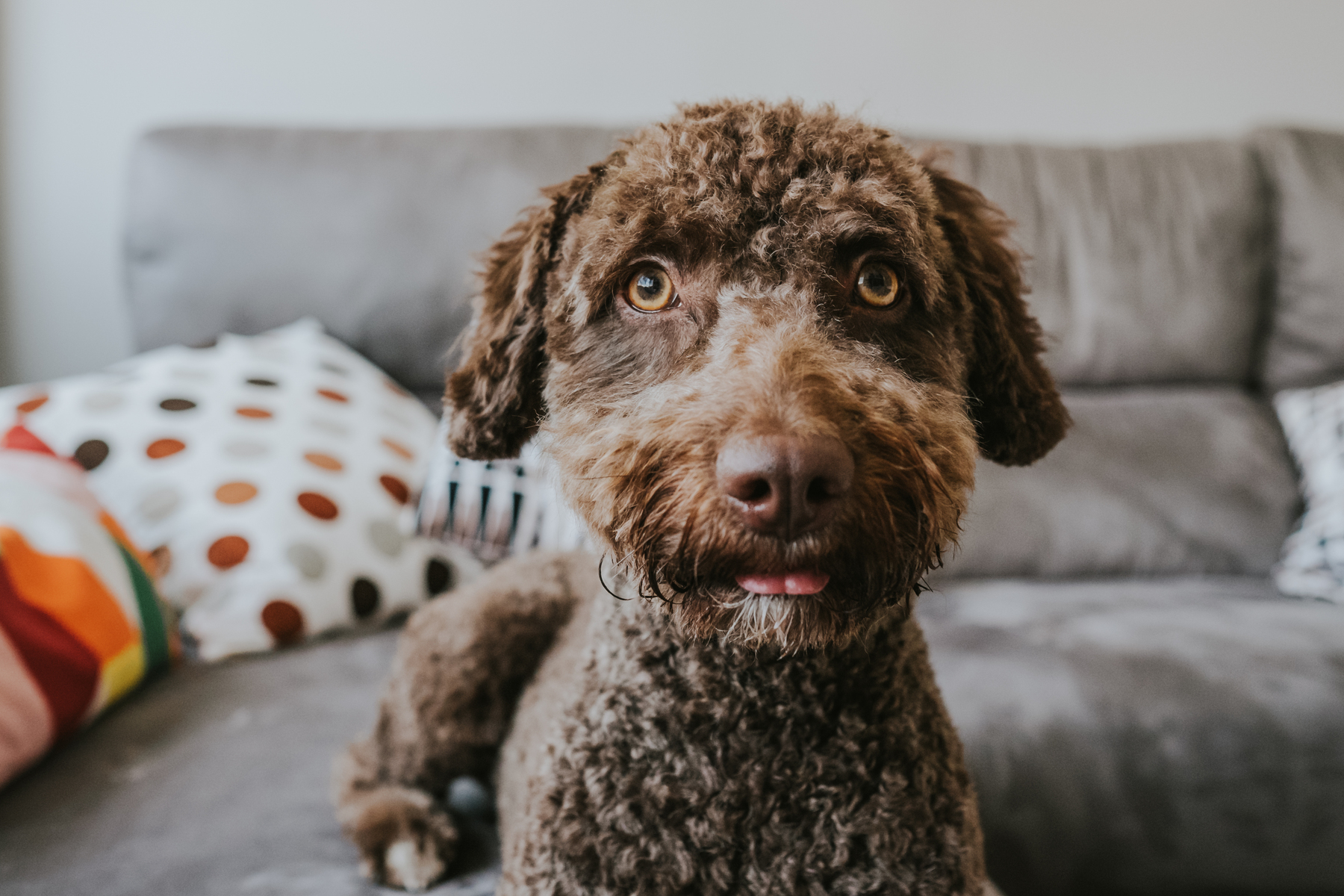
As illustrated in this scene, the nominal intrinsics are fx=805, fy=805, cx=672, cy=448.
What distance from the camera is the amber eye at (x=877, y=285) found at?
86 cm

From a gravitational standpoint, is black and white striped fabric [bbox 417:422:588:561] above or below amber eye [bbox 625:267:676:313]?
below

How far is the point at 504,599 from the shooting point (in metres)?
1.29

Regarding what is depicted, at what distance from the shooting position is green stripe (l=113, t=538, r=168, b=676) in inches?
55.1

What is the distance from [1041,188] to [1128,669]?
1.48 meters

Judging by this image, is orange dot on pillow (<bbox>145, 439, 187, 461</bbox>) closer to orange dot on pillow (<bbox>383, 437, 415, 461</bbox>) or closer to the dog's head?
orange dot on pillow (<bbox>383, 437, 415, 461</bbox>)

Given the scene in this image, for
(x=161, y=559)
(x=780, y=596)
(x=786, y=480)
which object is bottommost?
(x=161, y=559)

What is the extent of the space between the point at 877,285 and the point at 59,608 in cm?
128

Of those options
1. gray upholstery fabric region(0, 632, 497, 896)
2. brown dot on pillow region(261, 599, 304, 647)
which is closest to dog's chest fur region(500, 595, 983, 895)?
gray upholstery fabric region(0, 632, 497, 896)

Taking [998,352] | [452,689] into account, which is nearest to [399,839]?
[452,689]

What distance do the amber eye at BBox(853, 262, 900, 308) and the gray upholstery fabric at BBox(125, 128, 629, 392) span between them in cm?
149

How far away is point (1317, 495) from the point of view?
6.64ft

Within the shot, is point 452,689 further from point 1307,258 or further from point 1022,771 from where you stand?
point 1307,258

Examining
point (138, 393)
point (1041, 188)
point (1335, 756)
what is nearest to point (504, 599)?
point (138, 393)

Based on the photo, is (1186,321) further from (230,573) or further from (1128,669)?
(230,573)
